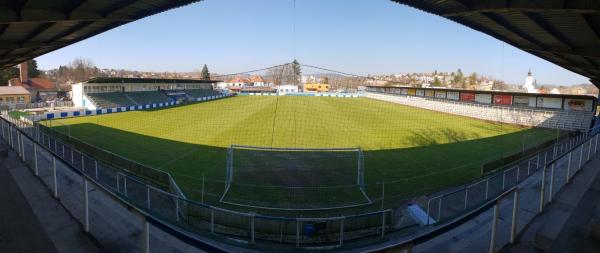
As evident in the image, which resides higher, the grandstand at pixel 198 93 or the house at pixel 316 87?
the house at pixel 316 87

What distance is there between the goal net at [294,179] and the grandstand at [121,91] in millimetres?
31117

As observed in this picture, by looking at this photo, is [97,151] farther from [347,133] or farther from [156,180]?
[347,133]

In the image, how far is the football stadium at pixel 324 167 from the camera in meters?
3.99

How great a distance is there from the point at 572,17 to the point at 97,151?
18.5 meters

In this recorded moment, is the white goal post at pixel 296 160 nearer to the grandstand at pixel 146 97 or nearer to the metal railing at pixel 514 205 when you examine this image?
the metal railing at pixel 514 205

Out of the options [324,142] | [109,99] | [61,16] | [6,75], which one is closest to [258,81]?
[6,75]

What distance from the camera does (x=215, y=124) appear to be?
1154 inches

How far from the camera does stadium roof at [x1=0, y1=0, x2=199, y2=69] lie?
6438 mm

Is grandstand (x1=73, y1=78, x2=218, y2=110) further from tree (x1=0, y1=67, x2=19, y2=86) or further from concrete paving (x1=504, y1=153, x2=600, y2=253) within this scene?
concrete paving (x1=504, y1=153, x2=600, y2=253)

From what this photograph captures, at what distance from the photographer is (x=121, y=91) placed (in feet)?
153

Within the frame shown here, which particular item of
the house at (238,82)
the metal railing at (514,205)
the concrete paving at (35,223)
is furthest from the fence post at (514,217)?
the house at (238,82)

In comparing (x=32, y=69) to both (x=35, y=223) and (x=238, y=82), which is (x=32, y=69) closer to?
(x=238, y=82)

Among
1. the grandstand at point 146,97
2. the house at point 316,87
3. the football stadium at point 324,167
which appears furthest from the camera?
the house at point 316,87


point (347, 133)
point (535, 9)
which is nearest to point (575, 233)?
point (535, 9)
